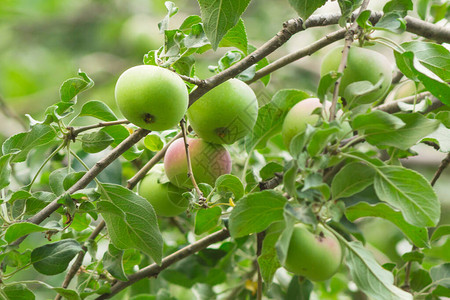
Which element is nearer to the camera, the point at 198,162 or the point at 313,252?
the point at 313,252

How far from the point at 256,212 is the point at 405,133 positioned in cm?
22

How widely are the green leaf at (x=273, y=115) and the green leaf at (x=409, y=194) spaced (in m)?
0.29

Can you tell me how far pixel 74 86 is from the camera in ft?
2.72

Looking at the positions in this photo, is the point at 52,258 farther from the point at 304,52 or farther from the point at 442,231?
the point at 442,231

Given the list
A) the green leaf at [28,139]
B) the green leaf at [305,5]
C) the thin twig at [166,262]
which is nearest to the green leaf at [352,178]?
the green leaf at [305,5]

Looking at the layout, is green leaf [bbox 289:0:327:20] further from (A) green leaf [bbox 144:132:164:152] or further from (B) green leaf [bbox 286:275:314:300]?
(B) green leaf [bbox 286:275:314:300]

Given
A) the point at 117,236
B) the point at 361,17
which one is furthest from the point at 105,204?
the point at 361,17

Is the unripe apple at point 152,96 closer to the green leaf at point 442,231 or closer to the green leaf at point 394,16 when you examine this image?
the green leaf at point 394,16

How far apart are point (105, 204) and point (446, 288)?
2.04 feet

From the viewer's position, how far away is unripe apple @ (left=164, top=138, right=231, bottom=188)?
0.92 m

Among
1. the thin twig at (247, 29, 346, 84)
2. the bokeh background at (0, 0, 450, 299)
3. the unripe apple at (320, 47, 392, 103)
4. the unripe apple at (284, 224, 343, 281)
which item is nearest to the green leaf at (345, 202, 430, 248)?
the unripe apple at (284, 224, 343, 281)

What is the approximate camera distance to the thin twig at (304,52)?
864 mm

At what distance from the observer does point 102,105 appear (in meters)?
0.91

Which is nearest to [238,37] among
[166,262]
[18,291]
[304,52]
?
[304,52]
